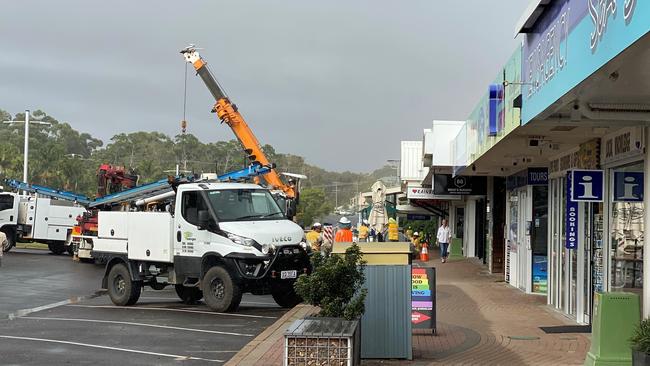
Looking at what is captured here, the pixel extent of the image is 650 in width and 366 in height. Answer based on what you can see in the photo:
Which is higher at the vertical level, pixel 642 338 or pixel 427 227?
pixel 427 227

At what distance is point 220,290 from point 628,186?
7806 millimetres

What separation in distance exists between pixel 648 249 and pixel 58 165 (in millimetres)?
70263

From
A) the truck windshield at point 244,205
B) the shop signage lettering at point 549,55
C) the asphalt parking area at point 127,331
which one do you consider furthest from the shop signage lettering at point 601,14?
the truck windshield at point 244,205

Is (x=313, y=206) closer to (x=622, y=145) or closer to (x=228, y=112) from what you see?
(x=228, y=112)

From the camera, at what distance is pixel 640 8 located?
200 inches

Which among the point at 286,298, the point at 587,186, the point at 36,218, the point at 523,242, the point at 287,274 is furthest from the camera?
the point at 36,218

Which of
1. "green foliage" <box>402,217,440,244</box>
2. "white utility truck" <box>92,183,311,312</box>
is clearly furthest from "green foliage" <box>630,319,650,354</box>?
"green foliage" <box>402,217,440,244</box>

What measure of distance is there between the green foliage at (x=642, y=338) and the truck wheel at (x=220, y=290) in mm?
8322

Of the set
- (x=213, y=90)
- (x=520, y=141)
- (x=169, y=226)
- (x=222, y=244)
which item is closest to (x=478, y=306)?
(x=520, y=141)

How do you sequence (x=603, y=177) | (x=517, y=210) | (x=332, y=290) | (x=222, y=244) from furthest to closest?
(x=517, y=210)
(x=222, y=244)
(x=603, y=177)
(x=332, y=290)

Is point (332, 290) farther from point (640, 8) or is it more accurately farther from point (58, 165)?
point (58, 165)

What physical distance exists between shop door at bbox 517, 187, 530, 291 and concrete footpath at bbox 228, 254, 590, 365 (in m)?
1.02

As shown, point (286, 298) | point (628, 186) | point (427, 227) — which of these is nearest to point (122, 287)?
point (286, 298)

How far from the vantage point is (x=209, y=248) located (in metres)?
15.2
